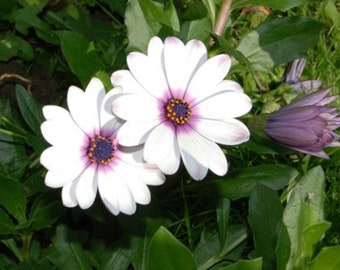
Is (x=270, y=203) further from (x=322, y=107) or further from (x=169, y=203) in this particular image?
(x=169, y=203)

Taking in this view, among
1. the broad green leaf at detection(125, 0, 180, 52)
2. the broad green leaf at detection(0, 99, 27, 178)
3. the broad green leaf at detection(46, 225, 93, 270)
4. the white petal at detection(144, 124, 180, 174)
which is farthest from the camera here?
the broad green leaf at detection(0, 99, 27, 178)

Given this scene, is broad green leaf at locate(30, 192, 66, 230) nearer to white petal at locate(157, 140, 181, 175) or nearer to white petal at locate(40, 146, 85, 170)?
white petal at locate(40, 146, 85, 170)

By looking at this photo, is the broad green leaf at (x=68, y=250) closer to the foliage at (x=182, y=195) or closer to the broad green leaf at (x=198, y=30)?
the foliage at (x=182, y=195)

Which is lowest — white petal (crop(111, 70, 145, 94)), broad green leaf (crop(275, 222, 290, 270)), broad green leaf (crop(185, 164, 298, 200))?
broad green leaf (crop(275, 222, 290, 270))

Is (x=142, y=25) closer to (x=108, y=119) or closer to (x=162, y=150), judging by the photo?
(x=108, y=119)

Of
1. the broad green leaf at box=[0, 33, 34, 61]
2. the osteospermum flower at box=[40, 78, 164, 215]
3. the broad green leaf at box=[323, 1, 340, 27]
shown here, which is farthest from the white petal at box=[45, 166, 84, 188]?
the broad green leaf at box=[323, 1, 340, 27]

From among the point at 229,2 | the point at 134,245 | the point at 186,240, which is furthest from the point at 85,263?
the point at 229,2

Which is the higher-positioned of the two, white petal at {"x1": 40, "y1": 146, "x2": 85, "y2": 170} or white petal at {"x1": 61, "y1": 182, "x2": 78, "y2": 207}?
white petal at {"x1": 40, "y1": 146, "x2": 85, "y2": 170}

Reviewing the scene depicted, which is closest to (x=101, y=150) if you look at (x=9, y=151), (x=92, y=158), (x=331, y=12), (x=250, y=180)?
(x=92, y=158)
